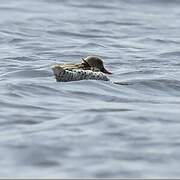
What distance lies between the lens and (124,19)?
87.1 ft

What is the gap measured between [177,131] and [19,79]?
469 centimetres

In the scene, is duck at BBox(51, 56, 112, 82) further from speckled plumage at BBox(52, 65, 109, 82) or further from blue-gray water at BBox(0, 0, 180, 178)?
blue-gray water at BBox(0, 0, 180, 178)

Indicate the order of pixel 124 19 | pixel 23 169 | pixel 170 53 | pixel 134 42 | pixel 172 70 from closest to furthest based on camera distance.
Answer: pixel 23 169
pixel 172 70
pixel 170 53
pixel 134 42
pixel 124 19

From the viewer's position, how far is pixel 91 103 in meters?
13.3

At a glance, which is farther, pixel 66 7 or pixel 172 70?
pixel 66 7

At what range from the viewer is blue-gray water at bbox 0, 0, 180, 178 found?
32.7ft

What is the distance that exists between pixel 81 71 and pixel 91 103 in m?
1.45

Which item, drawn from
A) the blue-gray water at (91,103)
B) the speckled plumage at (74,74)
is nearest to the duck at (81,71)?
the speckled plumage at (74,74)

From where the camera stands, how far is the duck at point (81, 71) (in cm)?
1430

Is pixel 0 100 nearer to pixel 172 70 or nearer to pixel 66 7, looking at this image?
pixel 172 70

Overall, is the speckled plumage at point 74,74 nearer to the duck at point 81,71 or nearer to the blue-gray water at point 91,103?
the duck at point 81,71

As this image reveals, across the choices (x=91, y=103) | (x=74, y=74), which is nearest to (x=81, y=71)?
(x=74, y=74)

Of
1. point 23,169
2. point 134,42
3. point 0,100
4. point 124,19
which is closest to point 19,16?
point 124,19

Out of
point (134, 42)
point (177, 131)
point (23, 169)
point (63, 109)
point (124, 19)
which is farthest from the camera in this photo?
point (124, 19)
